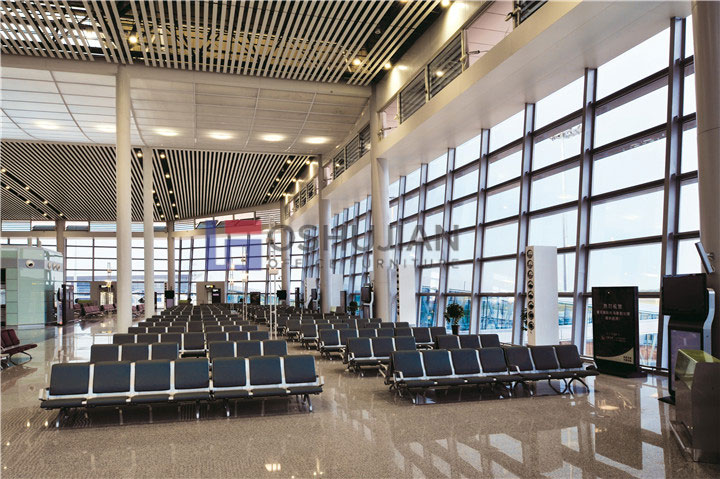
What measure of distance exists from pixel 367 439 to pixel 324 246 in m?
21.7

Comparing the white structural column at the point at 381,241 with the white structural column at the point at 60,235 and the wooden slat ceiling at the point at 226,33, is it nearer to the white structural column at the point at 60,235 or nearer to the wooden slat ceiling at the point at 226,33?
the wooden slat ceiling at the point at 226,33

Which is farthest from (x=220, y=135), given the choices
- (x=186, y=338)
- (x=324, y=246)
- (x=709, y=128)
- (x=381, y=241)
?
(x=709, y=128)

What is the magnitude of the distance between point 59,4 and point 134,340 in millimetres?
7443

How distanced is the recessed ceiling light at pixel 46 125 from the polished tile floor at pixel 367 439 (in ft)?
49.2

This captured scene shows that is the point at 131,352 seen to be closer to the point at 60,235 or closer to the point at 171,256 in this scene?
the point at 171,256

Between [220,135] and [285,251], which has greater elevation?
[220,135]

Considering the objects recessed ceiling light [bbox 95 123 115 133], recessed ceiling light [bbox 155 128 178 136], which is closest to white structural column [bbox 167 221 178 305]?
recessed ceiling light [bbox 155 128 178 136]

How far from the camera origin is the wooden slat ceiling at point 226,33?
1255 centimetres

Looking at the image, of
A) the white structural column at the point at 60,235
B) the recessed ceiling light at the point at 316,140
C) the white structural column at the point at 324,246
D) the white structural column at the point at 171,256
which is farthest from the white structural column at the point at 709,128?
the white structural column at the point at 60,235

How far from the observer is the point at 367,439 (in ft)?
19.2

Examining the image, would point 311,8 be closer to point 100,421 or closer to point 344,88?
point 344,88

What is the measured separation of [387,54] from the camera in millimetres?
16281

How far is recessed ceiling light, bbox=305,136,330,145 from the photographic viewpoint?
79.2 feet

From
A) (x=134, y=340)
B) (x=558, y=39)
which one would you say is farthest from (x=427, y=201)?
(x=134, y=340)
